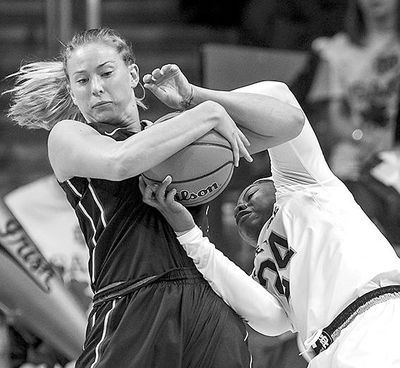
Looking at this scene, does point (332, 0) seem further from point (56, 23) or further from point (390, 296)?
point (390, 296)

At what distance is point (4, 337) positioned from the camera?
6.79m

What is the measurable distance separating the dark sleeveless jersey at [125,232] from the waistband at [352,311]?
1.95 ft

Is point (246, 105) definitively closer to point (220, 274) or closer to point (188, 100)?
point (188, 100)

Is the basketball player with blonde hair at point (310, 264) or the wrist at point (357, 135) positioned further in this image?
the wrist at point (357, 135)

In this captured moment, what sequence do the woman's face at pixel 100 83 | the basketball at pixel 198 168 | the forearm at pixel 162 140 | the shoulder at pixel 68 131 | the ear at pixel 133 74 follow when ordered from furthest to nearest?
the ear at pixel 133 74, the woman's face at pixel 100 83, the shoulder at pixel 68 131, the basketball at pixel 198 168, the forearm at pixel 162 140

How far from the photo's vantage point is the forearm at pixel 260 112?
11.9 ft

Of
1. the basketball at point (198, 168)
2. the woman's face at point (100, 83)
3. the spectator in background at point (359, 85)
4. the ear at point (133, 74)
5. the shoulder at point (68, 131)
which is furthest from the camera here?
the spectator in background at point (359, 85)

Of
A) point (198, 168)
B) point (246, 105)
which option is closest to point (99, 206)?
point (198, 168)

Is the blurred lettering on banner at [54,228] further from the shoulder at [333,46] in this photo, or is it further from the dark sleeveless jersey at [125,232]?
the dark sleeveless jersey at [125,232]

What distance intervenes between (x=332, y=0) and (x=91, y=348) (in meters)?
4.44

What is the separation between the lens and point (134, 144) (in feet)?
11.1

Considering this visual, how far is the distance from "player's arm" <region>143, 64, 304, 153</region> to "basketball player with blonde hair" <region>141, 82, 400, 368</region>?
0.62 ft

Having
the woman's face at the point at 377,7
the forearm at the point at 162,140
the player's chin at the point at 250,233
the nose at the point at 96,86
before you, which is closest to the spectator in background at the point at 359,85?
the woman's face at the point at 377,7

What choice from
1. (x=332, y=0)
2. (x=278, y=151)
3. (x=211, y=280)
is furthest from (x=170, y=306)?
(x=332, y=0)
